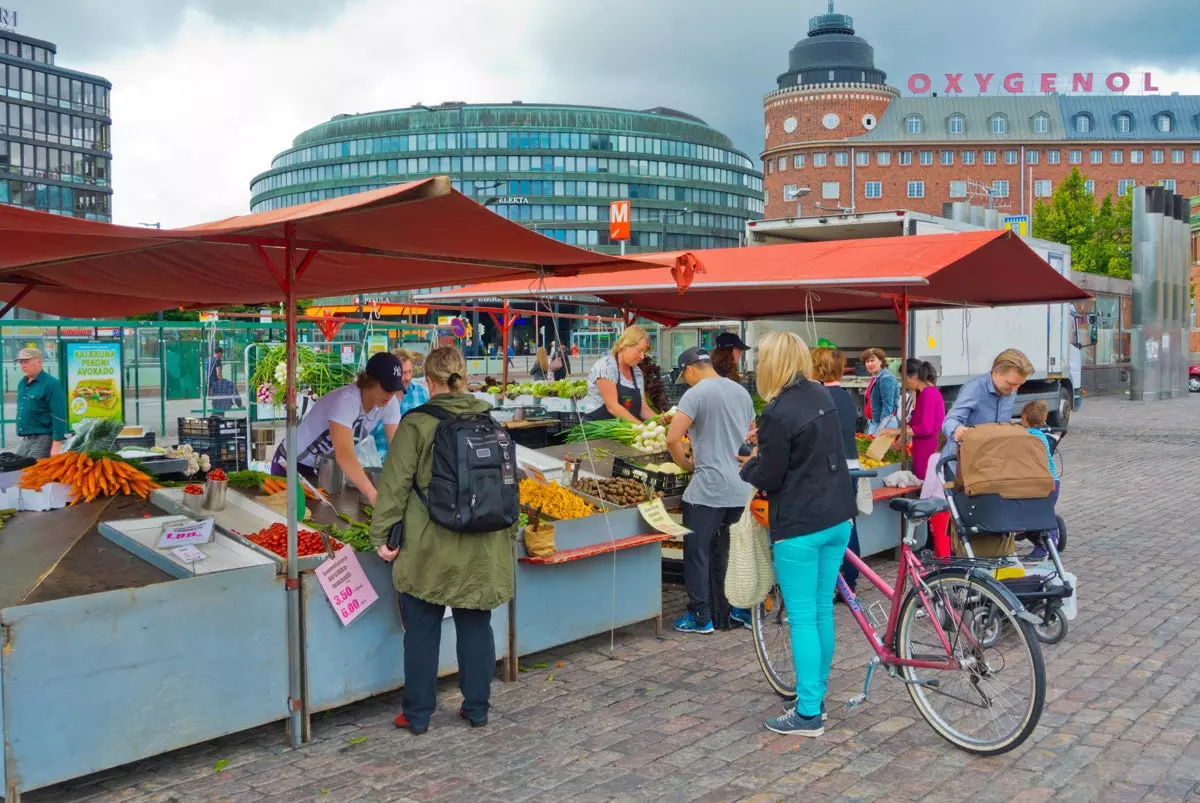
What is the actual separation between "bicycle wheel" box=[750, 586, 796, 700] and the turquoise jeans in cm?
50

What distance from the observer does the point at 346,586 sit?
499cm

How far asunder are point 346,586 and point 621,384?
4.09m

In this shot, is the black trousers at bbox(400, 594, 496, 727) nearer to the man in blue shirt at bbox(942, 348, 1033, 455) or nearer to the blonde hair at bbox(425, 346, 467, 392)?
the blonde hair at bbox(425, 346, 467, 392)

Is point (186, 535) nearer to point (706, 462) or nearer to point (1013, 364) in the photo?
point (706, 462)

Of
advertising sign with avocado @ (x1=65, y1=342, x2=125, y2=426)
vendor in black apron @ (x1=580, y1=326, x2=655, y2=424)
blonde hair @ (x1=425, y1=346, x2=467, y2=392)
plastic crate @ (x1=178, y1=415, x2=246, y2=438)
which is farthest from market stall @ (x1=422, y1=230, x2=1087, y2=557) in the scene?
advertising sign with avocado @ (x1=65, y1=342, x2=125, y2=426)

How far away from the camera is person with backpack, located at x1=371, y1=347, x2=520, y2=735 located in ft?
15.3

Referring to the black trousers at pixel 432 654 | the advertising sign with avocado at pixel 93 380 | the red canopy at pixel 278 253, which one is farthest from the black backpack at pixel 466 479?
the advertising sign with avocado at pixel 93 380

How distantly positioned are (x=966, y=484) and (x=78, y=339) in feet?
45.7

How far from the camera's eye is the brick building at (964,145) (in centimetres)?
10144

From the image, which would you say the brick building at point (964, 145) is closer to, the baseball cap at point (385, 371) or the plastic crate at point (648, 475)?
the plastic crate at point (648, 475)

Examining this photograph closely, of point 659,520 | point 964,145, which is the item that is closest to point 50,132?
point 964,145

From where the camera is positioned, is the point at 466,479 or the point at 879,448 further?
the point at 879,448

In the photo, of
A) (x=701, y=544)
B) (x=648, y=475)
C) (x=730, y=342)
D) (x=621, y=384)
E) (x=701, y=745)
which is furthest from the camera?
(x=621, y=384)

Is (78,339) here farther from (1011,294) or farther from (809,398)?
(809,398)
